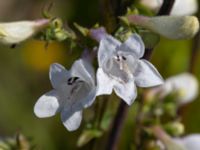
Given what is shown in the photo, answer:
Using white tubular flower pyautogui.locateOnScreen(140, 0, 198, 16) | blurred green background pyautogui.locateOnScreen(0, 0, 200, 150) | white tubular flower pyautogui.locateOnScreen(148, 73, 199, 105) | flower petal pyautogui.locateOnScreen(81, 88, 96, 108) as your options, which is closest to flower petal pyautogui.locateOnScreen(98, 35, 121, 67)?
flower petal pyautogui.locateOnScreen(81, 88, 96, 108)

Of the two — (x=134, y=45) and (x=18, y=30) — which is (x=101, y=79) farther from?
(x=18, y=30)

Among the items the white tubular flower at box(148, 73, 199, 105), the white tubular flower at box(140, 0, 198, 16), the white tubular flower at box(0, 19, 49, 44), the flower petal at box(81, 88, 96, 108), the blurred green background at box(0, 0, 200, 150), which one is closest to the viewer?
the flower petal at box(81, 88, 96, 108)

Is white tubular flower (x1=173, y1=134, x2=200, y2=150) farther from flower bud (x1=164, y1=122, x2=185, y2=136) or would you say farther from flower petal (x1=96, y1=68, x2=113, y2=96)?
flower petal (x1=96, y1=68, x2=113, y2=96)

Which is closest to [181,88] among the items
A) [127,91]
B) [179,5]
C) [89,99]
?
[179,5]

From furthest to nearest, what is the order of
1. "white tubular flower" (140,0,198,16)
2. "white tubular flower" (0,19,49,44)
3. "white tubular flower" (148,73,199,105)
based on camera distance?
"white tubular flower" (148,73,199,105), "white tubular flower" (140,0,198,16), "white tubular flower" (0,19,49,44)

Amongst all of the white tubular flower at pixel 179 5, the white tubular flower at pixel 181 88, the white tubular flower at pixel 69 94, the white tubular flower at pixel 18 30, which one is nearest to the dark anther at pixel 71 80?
the white tubular flower at pixel 69 94
